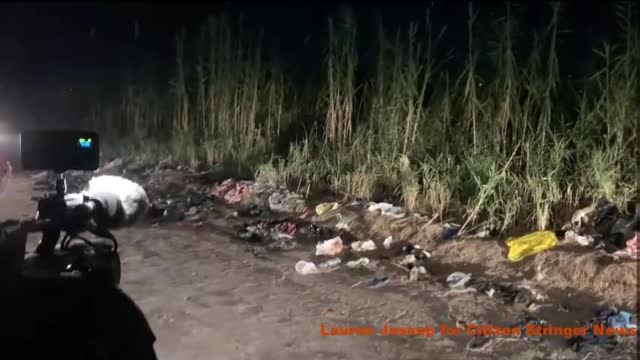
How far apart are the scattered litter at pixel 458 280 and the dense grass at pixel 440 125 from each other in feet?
2.27

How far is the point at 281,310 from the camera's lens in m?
3.98

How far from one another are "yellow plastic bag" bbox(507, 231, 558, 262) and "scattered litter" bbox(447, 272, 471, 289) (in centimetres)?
35

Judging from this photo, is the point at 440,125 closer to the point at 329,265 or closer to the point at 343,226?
the point at 343,226

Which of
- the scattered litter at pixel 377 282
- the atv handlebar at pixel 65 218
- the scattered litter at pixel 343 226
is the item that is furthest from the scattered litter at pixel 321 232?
the atv handlebar at pixel 65 218

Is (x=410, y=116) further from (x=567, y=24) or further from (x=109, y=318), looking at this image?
(x=109, y=318)

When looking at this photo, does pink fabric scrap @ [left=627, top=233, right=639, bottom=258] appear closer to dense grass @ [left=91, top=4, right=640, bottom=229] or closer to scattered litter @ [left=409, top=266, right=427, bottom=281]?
dense grass @ [left=91, top=4, right=640, bottom=229]

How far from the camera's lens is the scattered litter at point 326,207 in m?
6.04

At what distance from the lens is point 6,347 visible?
336cm

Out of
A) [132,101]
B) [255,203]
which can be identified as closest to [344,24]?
[255,203]

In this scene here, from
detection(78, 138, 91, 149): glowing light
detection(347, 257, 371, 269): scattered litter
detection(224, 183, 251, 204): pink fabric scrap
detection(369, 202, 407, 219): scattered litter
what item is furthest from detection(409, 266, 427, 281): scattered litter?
detection(224, 183, 251, 204): pink fabric scrap

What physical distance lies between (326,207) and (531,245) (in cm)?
223

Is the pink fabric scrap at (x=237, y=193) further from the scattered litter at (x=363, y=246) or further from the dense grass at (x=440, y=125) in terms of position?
the scattered litter at (x=363, y=246)

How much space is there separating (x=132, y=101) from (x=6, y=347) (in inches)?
356

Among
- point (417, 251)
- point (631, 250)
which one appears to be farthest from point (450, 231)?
point (631, 250)
